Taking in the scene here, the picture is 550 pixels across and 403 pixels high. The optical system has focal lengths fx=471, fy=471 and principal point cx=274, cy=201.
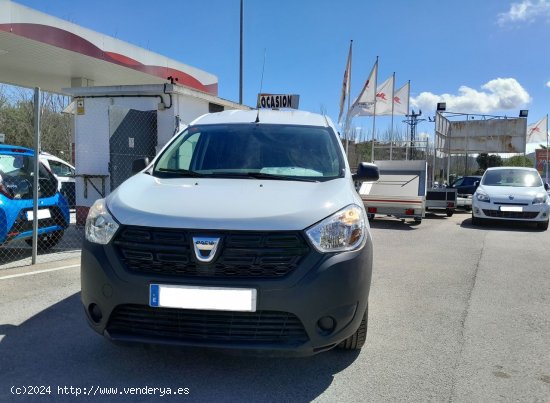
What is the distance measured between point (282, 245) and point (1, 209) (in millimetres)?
4853

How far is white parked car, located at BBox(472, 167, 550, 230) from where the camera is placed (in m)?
11.5

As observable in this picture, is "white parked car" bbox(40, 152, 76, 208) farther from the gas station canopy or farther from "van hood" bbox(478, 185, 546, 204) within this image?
"van hood" bbox(478, 185, 546, 204)

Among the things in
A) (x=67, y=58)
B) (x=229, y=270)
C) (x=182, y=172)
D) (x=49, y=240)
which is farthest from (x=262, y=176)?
(x=67, y=58)

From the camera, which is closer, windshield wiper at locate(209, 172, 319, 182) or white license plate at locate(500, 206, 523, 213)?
windshield wiper at locate(209, 172, 319, 182)

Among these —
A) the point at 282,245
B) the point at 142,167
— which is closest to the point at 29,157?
the point at 142,167

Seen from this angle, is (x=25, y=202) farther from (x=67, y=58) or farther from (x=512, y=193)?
(x=512, y=193)

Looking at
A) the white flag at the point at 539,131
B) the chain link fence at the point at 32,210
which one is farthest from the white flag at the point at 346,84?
the white flag at the point at 539,131

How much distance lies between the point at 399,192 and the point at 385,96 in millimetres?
7733

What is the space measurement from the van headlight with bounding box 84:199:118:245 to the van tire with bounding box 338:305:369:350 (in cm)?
182

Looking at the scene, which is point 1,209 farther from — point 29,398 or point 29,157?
point 29,398

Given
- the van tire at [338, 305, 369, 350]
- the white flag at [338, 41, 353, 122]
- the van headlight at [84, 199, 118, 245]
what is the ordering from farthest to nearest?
the white flag at [338, 41, 353, 122] → the van tire at [338, 305, 369, 350] → the van headlight at [84, 199, 118, 245]

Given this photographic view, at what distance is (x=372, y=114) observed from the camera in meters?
17.4

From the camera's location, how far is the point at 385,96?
18547 millimetres

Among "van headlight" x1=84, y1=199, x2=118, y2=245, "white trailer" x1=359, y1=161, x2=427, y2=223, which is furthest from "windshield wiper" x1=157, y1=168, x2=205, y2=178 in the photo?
"white trailer" x1=359, y1=161, x2=427, y2=223
